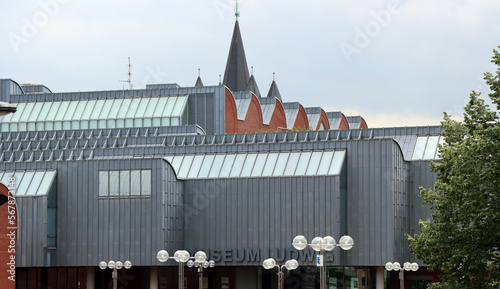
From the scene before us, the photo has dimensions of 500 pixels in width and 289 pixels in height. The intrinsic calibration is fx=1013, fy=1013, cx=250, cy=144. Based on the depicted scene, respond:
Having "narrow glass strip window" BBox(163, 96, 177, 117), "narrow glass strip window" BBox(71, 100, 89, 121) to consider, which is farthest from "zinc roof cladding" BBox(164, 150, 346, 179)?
"narrow glass strip window" BBox(71, 100, 89, 121)

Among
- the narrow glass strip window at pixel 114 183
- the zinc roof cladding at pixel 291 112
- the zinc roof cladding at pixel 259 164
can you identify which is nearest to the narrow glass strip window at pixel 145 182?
the narrow glass strip window at pixel 114 183

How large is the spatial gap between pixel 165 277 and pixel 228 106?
62.0 feet

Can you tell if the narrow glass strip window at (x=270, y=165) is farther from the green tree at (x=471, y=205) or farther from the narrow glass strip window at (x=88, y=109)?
the green tree at (x=471, y=205)

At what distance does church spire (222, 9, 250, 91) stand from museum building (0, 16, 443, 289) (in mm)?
41257

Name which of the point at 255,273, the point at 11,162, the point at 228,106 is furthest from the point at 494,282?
the point at 228,106

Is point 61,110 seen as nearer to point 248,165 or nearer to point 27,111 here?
point 27,111

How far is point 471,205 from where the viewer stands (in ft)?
127

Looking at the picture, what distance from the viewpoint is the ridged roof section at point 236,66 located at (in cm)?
11194

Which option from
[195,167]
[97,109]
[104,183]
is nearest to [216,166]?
[195,167]

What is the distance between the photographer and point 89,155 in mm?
71312

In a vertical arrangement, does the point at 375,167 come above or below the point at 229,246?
above

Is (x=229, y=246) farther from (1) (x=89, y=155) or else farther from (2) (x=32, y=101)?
(2) (x=32, y=101)

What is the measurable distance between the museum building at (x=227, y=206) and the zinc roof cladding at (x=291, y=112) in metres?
31.5

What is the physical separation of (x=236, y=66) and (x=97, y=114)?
113 ft
